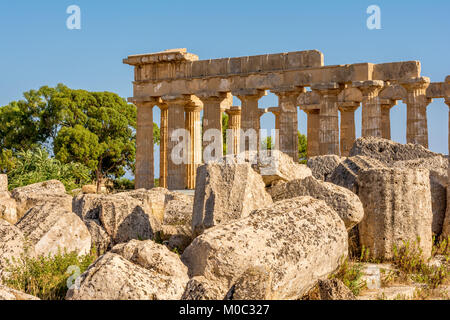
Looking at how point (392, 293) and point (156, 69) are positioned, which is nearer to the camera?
point (392, 293)

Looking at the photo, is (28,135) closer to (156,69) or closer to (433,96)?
(156,69)

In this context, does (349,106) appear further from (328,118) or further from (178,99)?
(178,99)

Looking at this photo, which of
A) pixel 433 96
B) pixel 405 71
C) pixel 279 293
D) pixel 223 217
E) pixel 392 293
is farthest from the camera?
pixel 433 96

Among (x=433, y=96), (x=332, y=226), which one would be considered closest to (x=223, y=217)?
(x=332, y=226)

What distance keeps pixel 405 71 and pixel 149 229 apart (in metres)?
18.3

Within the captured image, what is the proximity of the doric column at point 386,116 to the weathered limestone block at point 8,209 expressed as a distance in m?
23.7

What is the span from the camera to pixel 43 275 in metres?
7.46

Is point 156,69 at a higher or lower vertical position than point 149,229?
higher

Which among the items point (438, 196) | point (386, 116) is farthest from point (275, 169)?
point (386, 116)

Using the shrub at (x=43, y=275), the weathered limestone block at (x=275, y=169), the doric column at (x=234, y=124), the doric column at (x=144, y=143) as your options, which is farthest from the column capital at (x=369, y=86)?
the shrub at (x=43, y=275)

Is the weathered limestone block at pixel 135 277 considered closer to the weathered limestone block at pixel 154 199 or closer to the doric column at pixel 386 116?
the weathered limestone block at pixel 154 199

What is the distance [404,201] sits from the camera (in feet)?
31.1

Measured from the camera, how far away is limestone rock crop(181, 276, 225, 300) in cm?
596

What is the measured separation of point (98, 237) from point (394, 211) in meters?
4.44
